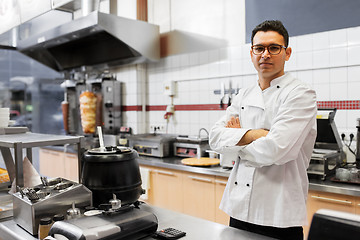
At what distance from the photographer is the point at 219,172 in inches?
113

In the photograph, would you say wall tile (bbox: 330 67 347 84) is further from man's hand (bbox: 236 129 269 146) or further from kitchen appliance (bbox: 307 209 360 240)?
kitchen appliance (bbox: 307 209 360 240)

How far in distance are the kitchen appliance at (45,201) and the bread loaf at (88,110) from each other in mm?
3177

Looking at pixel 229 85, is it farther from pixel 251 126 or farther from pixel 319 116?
pixel 251 126

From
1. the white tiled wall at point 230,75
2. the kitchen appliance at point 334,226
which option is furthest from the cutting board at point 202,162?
the kitchen appliance at point 334,226

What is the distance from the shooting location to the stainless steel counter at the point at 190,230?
1294 millimetres

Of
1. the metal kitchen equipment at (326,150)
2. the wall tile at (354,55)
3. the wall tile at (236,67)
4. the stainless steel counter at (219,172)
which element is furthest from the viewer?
the wall tile at (236,67)

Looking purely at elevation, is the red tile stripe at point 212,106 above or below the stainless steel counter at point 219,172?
above

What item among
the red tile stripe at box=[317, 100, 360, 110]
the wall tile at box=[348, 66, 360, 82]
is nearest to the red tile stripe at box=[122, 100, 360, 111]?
the red tile stripe at box=[317, 100, 360, 110]

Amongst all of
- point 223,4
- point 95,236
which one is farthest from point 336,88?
point 95,236

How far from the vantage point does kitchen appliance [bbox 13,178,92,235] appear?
130 centimetres

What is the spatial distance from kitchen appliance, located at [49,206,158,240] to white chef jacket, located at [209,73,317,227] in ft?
1.97

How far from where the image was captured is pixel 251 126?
1776 mm

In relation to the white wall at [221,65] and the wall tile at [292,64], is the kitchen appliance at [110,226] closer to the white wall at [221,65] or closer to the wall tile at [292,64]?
the white wall at [221,65]

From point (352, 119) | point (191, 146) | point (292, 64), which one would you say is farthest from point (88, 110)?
point (352, 119)
